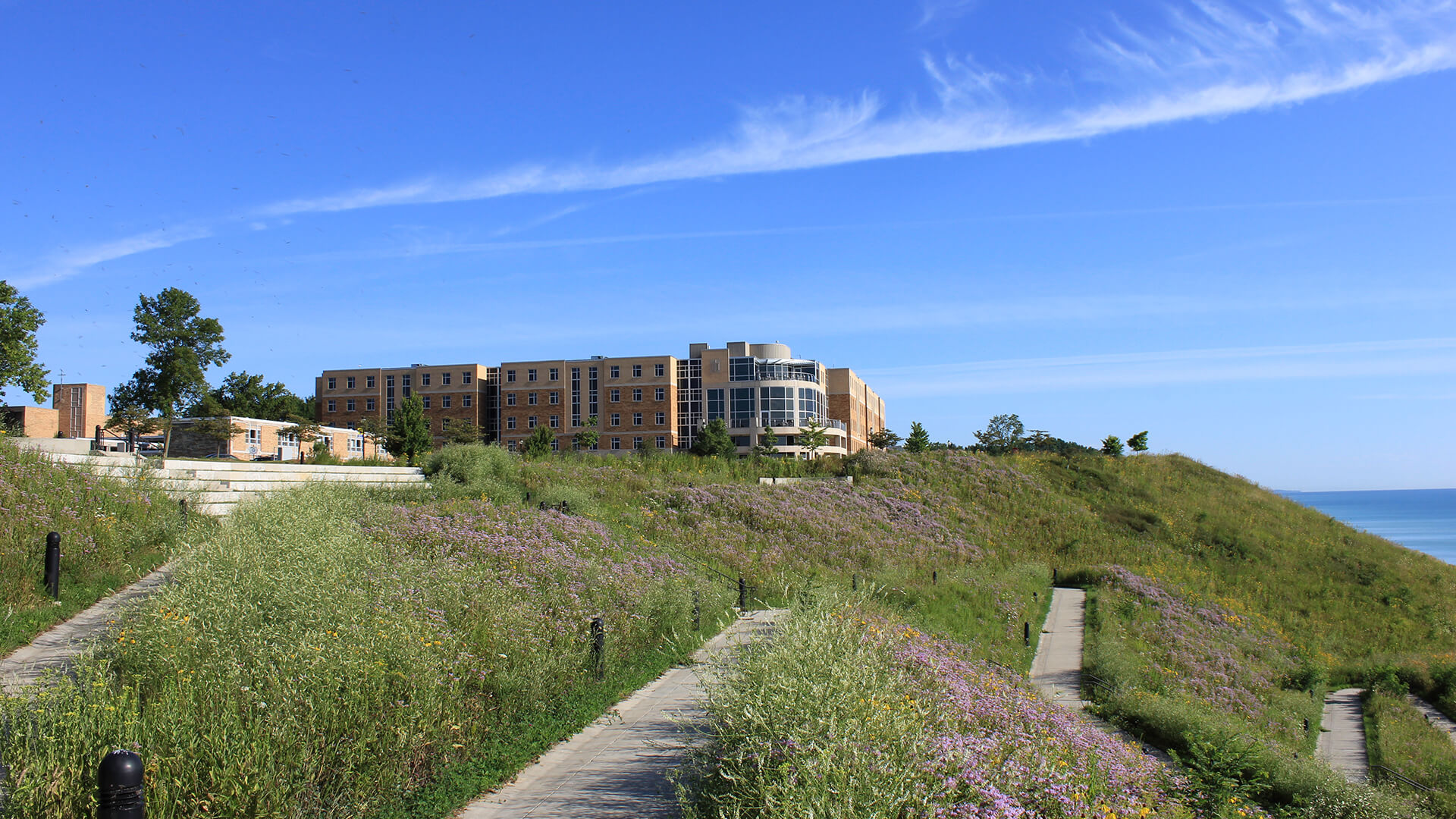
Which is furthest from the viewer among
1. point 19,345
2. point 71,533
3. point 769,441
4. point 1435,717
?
point 769,441

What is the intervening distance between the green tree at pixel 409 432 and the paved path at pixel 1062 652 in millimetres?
30250

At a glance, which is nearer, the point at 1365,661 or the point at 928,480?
the point at 1365,661

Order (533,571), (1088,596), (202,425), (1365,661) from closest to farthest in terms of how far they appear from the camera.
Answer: (533,571)
(1365,661)
(1088,596)
(202,425)

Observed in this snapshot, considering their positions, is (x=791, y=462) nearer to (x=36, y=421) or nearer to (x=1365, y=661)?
(x=1365, y=661)

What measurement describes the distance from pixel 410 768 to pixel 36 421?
123 feet

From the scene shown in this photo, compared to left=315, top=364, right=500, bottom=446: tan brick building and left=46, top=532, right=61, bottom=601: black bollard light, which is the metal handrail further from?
left=315, top=364, right=500, bottom=446: tan brick building

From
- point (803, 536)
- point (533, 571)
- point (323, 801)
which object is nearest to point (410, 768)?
point (323, 801)

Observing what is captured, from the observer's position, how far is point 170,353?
148ft

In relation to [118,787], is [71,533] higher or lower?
higher

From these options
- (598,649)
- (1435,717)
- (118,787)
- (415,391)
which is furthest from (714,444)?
(118,787)

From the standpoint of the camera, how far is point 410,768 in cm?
585

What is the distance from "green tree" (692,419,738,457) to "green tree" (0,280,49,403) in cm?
3264

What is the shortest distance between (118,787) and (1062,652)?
17.9 m

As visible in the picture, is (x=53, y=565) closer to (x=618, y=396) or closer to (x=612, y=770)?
(x=612, y=770)
